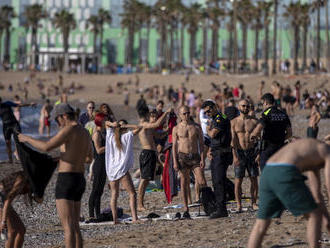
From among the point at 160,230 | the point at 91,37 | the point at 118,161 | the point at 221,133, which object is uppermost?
the point at 91,37

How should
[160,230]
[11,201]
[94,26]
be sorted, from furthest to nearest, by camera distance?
[94,26] < [160,230] < [11,201]

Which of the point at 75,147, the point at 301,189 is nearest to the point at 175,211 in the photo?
the point at 75,147

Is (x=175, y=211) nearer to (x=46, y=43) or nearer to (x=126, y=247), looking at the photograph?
(x=126, y=247)

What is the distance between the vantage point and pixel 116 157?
1008 centimetres

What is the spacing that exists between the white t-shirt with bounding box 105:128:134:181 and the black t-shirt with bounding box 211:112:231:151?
1.13 meters

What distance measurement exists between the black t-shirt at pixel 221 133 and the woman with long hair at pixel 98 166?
1498 mm

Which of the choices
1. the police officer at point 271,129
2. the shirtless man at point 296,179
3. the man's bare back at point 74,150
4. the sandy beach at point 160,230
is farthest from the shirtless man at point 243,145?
the shirtless man at point 296,179

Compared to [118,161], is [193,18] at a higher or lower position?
higher

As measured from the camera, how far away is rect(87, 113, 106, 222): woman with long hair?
10.4 meters

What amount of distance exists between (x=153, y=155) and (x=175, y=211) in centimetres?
88

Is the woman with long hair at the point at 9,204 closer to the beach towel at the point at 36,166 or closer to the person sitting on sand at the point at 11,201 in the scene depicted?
the person sitting on sand at the point at 11,201

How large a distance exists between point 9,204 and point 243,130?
168 inches

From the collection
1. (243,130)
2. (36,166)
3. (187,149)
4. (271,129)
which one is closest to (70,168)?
(36,166)

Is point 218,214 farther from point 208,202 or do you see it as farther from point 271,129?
point 271,129
